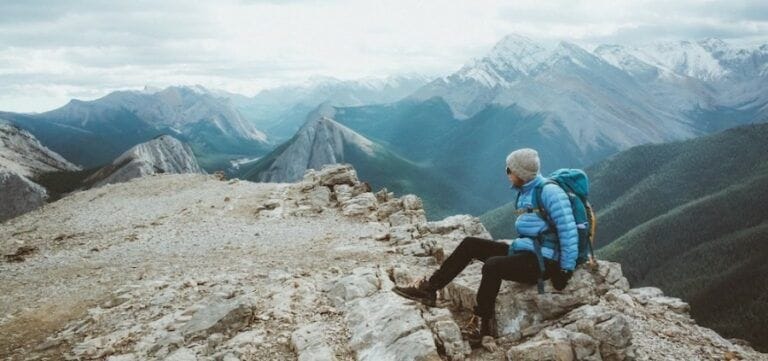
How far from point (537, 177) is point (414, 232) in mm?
10672

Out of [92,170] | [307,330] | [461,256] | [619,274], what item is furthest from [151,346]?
[92,170]

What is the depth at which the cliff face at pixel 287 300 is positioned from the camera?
10812mm

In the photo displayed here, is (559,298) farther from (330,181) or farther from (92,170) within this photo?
(92,170)

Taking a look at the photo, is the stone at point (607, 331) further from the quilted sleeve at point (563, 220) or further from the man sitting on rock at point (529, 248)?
the quilted sleeve at point (563, 220)

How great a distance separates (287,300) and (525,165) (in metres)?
7.38

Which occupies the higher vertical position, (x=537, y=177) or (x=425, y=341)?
(x=537, y=177)

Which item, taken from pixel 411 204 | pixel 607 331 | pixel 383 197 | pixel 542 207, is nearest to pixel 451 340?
pixel 607 331

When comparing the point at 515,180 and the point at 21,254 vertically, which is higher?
the point at 515,180

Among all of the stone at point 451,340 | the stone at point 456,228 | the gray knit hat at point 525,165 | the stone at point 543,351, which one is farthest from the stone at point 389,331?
the stone at point 456,228

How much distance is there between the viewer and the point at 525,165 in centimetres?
1086

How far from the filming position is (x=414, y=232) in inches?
833

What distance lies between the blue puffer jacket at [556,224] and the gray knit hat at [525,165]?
188mm

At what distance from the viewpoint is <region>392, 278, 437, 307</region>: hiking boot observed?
1178cm

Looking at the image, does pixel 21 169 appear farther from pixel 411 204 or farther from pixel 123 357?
pixel 123 357
